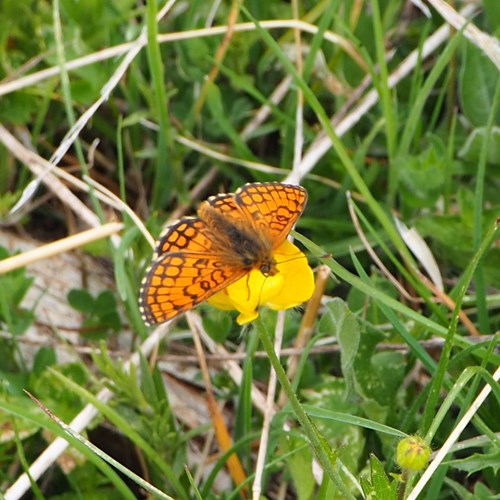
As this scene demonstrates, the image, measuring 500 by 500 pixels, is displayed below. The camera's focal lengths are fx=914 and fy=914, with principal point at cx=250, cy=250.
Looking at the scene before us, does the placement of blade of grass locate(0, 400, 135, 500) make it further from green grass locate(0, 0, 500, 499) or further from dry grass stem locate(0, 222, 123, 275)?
dry grass stem locate(0, 222, 123, 275)

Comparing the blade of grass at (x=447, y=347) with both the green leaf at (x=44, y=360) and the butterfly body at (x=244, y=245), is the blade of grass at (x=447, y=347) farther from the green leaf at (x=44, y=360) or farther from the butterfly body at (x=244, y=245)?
the green leaf at (x=44, y=360)

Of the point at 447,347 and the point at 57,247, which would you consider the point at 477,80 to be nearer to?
the point at 447,347

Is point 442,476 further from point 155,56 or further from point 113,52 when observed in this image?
point 113,52

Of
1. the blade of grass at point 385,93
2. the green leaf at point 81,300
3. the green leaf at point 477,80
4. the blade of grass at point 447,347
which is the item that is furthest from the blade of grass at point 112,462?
the green leaf at point 477,80

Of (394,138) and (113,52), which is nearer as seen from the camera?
(394,138)

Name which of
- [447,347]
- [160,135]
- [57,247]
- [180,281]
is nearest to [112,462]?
[180,281]

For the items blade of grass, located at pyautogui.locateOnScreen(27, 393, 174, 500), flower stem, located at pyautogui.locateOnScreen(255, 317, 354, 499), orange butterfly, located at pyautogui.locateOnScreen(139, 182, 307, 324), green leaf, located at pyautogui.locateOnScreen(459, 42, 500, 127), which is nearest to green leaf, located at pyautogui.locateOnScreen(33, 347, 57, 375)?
blade of grass, located at pyautogui.locateOnScreen(27, 393, 174, 500)

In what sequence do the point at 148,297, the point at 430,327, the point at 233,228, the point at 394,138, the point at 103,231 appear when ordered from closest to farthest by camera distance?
the point at 148,297, the point at 233,228, the point at 430,327, the point at 103,231, the point at 394,138

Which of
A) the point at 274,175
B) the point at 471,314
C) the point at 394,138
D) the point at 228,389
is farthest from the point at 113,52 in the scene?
the point at 471,314
